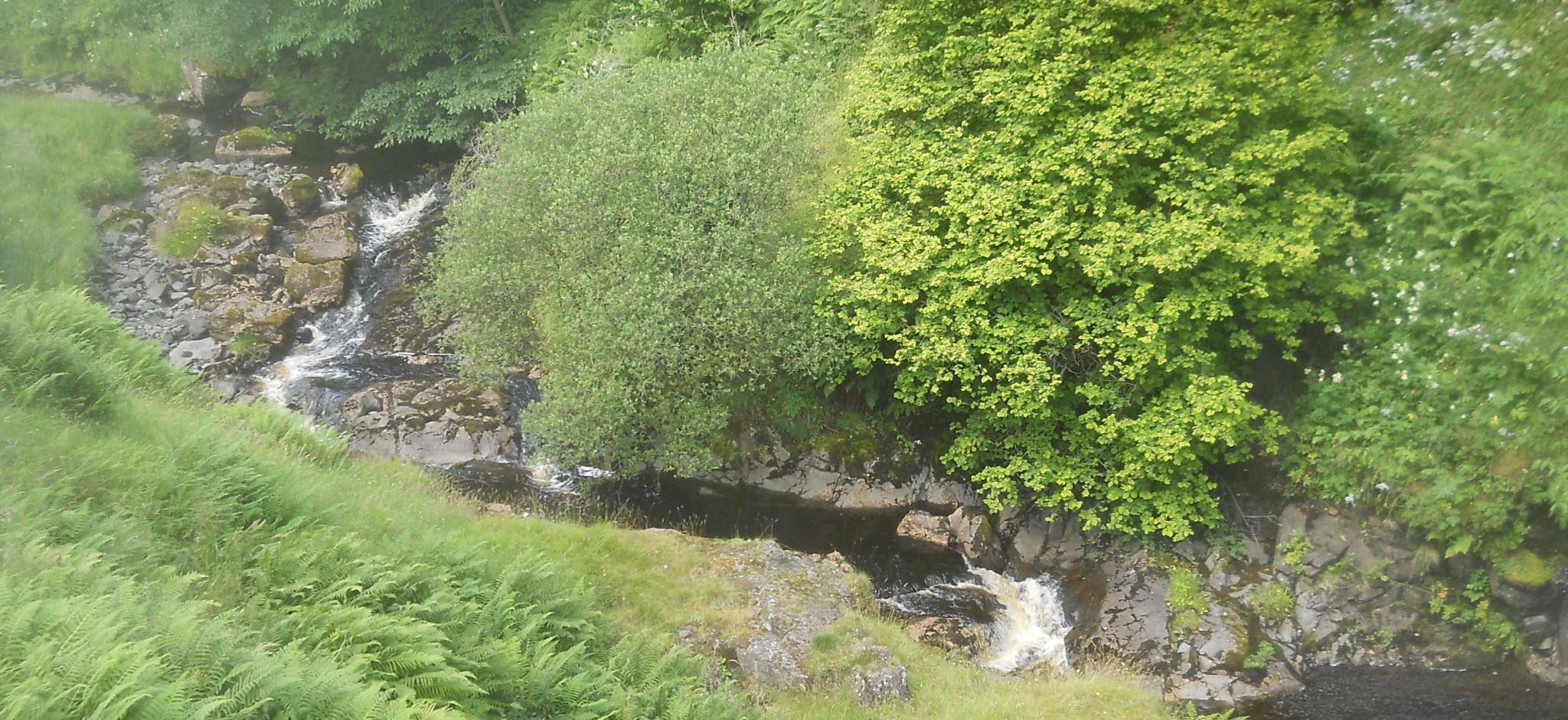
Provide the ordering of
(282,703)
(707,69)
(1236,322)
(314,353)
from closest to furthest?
(282,703) < (1236,322) < (707,69) < (314,353)

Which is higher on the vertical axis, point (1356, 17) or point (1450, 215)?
point (1356, 17)

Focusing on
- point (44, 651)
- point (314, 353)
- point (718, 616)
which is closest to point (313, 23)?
point (314, 353)

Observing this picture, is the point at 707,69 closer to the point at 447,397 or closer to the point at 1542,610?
the point at 447,397

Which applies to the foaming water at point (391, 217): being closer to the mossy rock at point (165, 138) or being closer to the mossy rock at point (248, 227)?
the mossy rock at point (248, 227)

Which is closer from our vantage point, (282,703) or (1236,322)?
(282,703)

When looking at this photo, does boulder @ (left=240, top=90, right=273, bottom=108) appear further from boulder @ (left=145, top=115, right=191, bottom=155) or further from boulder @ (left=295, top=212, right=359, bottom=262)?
boulder @ (left=295, top=212, right=359, bottom=262)

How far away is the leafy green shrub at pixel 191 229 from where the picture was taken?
27359mm

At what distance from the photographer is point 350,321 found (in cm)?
2623

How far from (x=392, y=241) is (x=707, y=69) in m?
13.9

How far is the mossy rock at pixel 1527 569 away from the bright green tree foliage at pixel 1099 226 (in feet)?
13.5

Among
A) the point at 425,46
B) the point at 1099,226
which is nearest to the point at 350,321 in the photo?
the point at 425,46

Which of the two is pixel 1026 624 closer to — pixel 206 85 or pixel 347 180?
pixel 347 180

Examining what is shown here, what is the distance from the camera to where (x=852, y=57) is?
75.3ft

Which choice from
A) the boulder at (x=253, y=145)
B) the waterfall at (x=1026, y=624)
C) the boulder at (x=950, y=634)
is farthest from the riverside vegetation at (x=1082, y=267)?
the boulder at (x=253, y=145)
